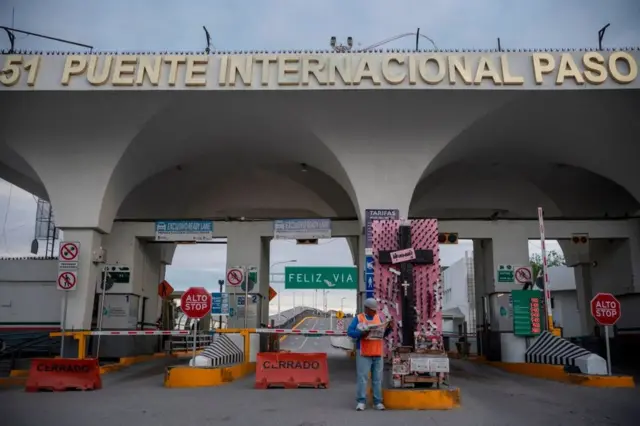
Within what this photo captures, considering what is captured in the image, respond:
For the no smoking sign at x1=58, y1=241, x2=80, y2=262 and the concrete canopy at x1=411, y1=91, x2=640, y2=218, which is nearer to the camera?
the concrete canopy at x1=411, y1=91, x2=640, y2=218

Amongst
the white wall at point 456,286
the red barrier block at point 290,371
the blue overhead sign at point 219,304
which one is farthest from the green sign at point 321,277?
the white wall at point 456,286

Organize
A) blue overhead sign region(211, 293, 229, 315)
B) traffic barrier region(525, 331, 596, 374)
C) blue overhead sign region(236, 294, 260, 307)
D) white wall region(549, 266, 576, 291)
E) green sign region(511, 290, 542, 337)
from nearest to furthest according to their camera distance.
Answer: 1. traffic barrier region(525, 331, 596, 374)
2. green sign region(511, 290, 542, 337)
3. blue overhead sign region(236, 294, 260, 307)
4. blue overhead sign region(211, 293, 229, 315)
5. white wall region(549, 266, 576, 291)

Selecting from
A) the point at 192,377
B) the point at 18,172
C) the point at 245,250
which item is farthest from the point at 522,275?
the point at 18,172

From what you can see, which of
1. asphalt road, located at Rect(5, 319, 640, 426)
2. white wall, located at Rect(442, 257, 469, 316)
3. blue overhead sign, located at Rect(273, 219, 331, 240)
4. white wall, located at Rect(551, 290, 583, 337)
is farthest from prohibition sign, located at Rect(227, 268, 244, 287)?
white wall, located at Rect(442, 257, 469, 316)

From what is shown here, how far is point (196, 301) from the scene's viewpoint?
465 inches

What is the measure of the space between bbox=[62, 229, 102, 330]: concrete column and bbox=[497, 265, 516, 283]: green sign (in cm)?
1269

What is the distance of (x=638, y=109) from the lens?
14828mm

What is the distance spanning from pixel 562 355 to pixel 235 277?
959cm

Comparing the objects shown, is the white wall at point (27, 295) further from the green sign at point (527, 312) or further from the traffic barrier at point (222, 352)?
the green sign at point (527, 312)

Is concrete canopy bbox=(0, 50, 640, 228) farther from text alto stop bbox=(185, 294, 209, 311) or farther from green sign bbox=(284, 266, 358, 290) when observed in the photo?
text alto stop bbox=(185, 294, 209, 311)

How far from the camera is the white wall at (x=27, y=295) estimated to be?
63.1 feet

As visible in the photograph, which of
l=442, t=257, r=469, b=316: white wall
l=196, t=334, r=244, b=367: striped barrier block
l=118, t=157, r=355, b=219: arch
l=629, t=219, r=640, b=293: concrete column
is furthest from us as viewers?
l=442, t=257, r=469, b=316: white wall

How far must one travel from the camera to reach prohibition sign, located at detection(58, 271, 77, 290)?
15.3m

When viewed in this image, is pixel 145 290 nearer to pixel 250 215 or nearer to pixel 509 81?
pixel 250 215
